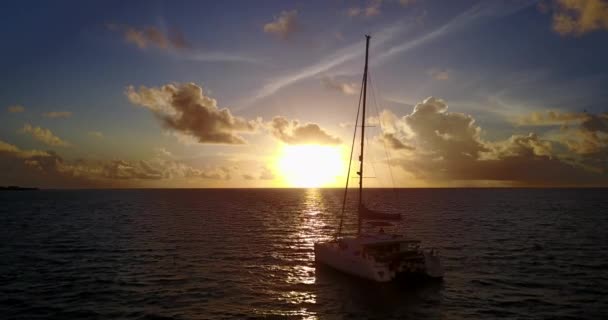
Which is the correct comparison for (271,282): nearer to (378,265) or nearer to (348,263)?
(348,263)

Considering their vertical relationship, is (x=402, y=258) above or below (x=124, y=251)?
above

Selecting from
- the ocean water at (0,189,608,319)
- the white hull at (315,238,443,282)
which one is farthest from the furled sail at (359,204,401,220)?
the ocean water at (0,189,608,319)

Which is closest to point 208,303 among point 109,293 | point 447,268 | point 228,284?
point 228,284

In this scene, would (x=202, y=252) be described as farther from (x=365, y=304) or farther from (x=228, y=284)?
(x=365, y=304)

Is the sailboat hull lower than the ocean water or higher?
higher

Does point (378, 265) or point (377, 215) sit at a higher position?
point (377, 215)

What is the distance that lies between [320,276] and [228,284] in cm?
785

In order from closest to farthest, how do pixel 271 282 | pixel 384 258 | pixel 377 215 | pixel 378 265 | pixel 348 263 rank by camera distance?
pixel 378 265 < pixel 384 258 < pixel 271 282 < pixel 348 263 < pixel 377 215

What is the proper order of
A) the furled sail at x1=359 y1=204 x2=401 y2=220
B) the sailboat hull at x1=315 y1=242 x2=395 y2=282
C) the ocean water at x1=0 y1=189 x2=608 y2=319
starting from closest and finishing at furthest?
1. the ocean water at x1=0 y1=189 x2=608 y2=319
2. the sailboat hull at x1=315 y1=242 x2=395 y2=282
3. the furled sail at x1=359 y1=204 x2=401 y2=220

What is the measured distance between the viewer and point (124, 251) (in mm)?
44344

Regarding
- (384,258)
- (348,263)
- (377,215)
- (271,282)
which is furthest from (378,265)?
A: (271,282)

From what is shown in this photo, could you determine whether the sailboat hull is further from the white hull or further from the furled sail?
the furled sail

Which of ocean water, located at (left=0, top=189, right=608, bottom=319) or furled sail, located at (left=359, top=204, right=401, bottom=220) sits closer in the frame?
ocean water, located at (left=0, top=189, right=608, bottom=319)

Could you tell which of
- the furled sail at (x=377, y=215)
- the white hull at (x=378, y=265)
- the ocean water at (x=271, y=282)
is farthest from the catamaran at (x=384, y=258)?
the furled sail at (x=377, y=215)
